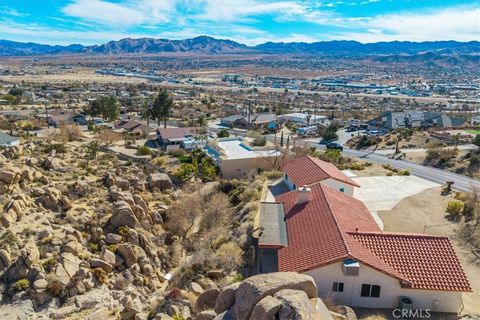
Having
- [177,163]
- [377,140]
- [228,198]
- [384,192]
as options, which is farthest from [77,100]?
[384,192]

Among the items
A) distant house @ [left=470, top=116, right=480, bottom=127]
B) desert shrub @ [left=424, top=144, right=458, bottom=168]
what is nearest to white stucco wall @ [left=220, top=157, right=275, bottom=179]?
desert shrub @ [left=424, top=144, right=458, bottom=168]

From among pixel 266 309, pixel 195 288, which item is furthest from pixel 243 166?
pixel 266 309

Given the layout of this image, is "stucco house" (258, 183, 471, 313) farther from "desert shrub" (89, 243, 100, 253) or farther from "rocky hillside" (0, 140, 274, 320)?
"desert shrub" (89, 243, 100, 253)

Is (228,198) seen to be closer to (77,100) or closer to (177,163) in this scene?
(177,163)

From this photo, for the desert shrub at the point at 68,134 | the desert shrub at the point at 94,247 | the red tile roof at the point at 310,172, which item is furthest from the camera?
the desert shrub at the point at 68,134

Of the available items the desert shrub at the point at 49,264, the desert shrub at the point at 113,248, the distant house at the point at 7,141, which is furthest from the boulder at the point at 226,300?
the distant house at the point at 7,141

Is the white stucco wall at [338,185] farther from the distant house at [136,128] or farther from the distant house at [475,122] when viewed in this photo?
the distant house at [475,122]

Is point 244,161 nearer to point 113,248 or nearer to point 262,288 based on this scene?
point 113,248
